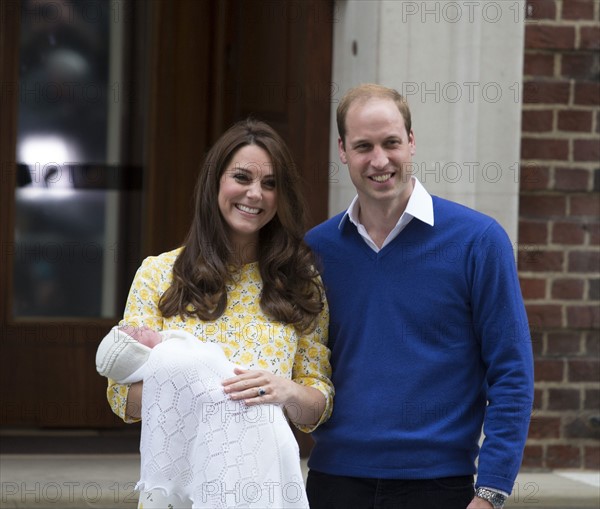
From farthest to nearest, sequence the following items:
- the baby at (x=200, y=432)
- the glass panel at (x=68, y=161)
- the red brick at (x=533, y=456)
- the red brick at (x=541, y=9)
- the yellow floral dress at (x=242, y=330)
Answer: the glass panel at (x=68, y=161)
the red brick at (x=533, y=456)
the red brick at (x=541, y=9)
the yellow floral dress at (x=242, y=330)
the baby at (x=200, y=432)

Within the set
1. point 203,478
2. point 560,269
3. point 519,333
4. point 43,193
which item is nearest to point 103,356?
point 203,478

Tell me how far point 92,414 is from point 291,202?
2916 millimetres

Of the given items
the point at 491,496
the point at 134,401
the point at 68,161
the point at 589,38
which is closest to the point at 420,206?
the point at 491,496

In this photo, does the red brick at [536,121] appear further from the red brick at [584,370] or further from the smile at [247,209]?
the smile at [247,209]

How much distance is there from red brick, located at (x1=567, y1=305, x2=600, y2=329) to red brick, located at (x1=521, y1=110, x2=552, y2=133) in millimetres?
736

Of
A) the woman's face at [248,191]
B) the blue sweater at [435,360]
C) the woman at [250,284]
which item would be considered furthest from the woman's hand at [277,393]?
the woman's face at [248,191]

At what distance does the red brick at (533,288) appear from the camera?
4.99 meters

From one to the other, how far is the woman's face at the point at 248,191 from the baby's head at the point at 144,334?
35 centimetres

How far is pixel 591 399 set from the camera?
5.09 m

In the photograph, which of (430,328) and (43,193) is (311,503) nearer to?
(430,328)

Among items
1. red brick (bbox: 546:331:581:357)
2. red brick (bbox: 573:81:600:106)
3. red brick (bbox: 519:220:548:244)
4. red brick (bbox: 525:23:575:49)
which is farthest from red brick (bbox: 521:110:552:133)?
red brick (bbox: 546:331:581:357)

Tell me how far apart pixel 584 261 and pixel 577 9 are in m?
1.02

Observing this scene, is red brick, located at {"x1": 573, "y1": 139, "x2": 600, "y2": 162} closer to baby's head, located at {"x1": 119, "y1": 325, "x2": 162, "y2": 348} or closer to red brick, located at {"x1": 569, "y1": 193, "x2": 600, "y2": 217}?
red brick, located at {"x1": 569, "y1": 193, "x2": 600, "y2": 217}

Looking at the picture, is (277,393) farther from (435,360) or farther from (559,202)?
(559,202)
